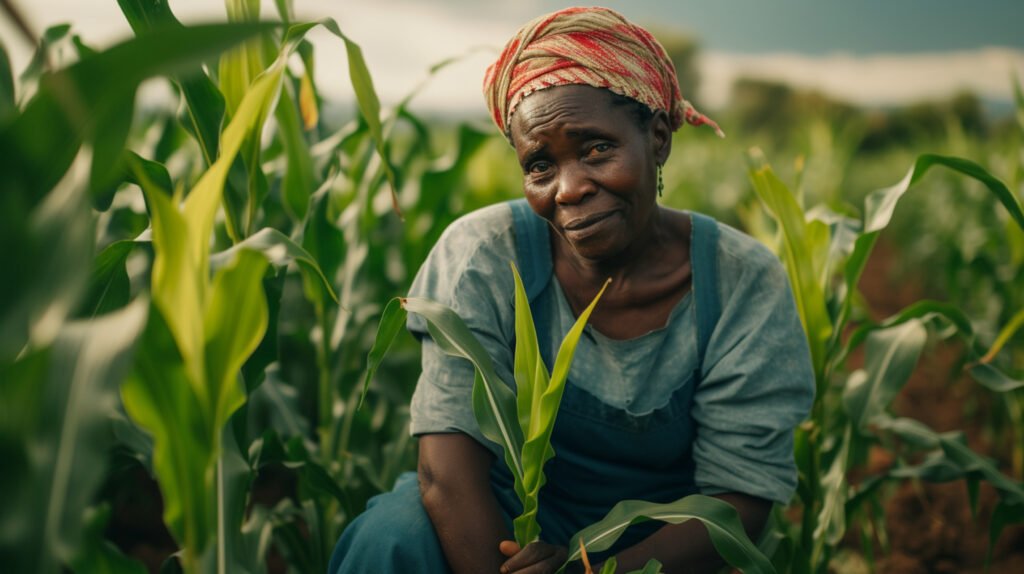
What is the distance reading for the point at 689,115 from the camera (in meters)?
1.66

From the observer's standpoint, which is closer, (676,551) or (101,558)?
(101,558)

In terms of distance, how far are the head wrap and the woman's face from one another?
26 millimetres

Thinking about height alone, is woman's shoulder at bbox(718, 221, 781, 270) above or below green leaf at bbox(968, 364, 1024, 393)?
above

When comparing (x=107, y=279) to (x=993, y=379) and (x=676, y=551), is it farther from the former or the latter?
A: (x=993, y=379)

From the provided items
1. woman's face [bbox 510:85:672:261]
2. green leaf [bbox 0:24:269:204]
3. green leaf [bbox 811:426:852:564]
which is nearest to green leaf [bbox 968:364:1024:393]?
green leaf [bbox 811:426:852:564]

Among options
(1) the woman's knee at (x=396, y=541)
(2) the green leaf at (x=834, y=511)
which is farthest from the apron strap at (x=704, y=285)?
(1) the woman's knee at (x=396, y=541)

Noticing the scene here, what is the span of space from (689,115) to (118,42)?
3.95 feet

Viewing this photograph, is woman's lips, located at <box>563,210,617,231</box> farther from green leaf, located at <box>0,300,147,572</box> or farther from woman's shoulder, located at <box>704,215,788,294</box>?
green leaf, located at <box>0,300,147,572</box>

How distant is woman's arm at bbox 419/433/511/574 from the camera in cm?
136

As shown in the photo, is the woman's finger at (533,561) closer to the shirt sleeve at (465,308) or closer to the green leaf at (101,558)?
the shirt sleeve at (465,308)

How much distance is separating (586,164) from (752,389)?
0.51m

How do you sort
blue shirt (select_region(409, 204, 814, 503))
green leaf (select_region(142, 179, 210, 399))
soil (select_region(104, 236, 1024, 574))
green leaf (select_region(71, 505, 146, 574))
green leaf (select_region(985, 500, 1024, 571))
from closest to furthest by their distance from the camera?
green leaf (select_region(142, 179, 210, 399)) → green leaf (select_region(71, 505, 146, 574)) → blue shirt (select_region(409, 204, 814, 503)) → green leaf (select_region(985, 500, 1024, 571)) → soil (select_region(104, 236, 1024, 574))

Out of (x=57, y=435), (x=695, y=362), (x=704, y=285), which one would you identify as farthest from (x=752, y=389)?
(x=57, y=435)

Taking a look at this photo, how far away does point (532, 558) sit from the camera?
4.21 ft
